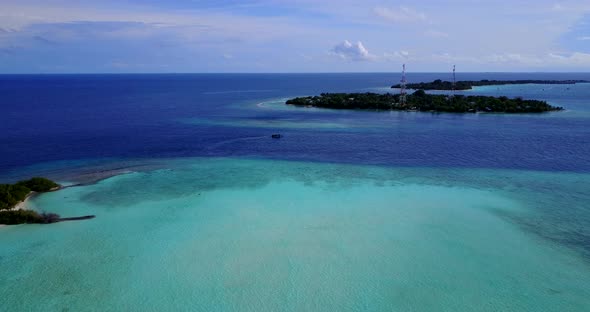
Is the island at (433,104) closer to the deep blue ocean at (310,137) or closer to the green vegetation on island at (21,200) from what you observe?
the deep blue ocean at (310,137)

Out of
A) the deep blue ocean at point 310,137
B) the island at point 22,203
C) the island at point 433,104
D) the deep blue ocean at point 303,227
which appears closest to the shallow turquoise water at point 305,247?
the deep blue ocean at point 303,227

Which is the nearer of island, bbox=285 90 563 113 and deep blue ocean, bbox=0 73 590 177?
deep blue ocean, bbox=0 73 590 177

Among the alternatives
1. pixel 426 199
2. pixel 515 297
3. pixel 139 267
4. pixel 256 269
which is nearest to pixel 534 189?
pixel 426 199

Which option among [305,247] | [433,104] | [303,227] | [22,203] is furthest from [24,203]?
[433,104]

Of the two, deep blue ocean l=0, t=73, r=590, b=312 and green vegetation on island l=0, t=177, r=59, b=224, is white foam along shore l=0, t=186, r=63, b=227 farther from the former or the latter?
deep blue ocean l=0, t=73, r=590, b=312

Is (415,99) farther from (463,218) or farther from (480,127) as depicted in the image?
(463,218)

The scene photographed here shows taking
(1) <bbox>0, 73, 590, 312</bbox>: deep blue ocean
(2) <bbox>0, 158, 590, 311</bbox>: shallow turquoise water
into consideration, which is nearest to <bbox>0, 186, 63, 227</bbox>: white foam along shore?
(1) <bbox>0, 73, 590, 312</bbox>: deep blue ocean
